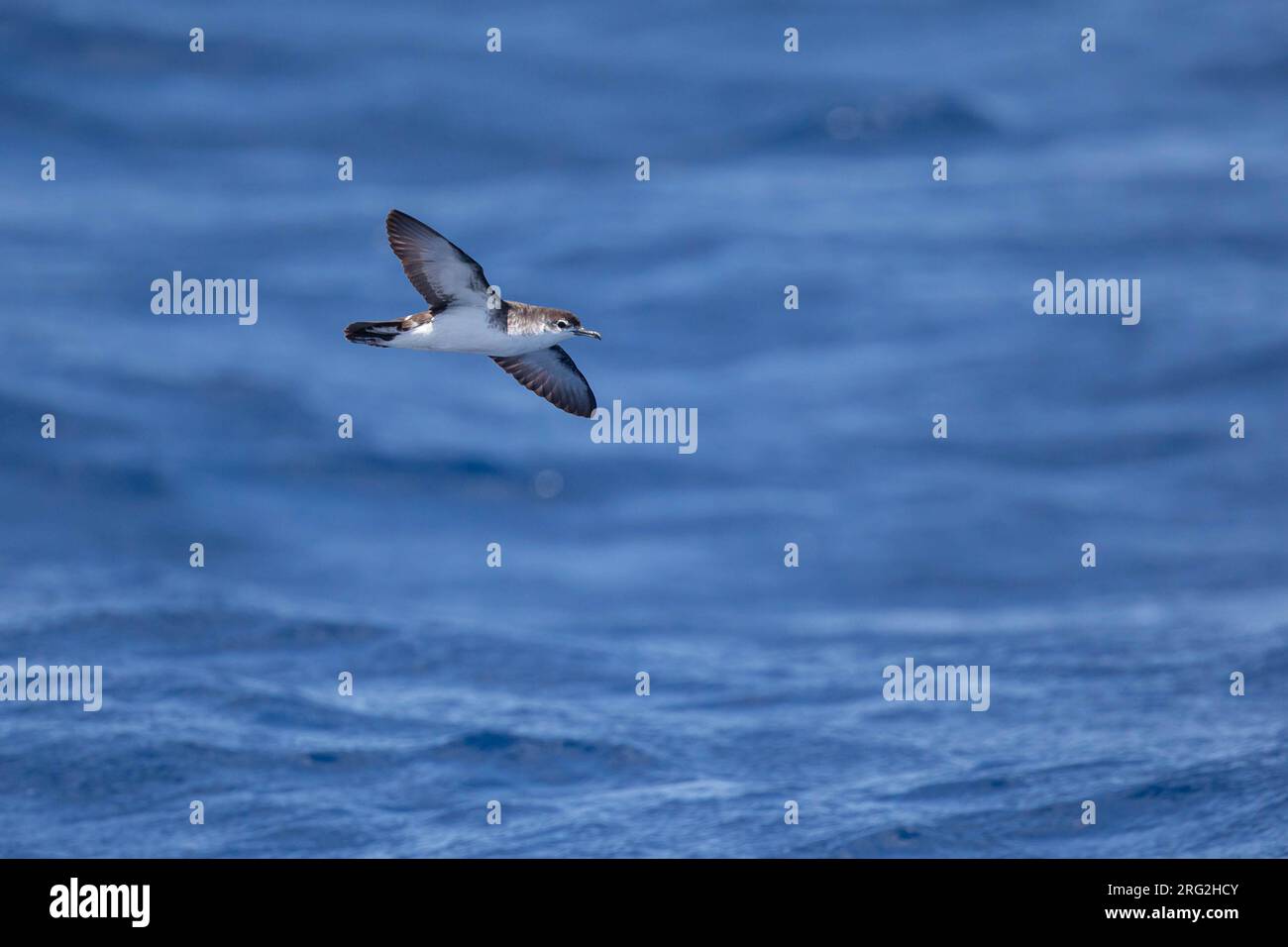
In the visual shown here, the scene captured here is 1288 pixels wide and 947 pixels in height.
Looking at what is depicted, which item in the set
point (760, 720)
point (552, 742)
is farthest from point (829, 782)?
point (552, 742)

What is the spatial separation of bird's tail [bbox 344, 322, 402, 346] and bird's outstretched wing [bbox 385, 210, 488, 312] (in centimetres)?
58

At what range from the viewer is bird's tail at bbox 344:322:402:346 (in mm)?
12805

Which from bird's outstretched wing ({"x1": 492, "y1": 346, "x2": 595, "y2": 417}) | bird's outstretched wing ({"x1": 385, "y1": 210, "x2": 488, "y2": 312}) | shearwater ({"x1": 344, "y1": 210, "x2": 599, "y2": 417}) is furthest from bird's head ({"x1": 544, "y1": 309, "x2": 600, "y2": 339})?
bird's outstretched wing ({"x1": 492, "y1": 346, "x2": 595, "y2": 417})

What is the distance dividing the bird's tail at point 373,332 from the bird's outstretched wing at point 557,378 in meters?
2.38

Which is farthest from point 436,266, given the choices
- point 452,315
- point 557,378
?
point 557,378

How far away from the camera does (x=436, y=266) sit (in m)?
13.7

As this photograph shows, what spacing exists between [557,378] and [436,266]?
2312 millimetres

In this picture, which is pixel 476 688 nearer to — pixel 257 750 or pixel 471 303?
pixel 257 750

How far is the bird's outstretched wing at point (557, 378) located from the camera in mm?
15578

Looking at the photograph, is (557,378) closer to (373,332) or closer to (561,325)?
(561,325)

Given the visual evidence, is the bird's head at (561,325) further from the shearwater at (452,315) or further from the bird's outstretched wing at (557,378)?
the bird's outstretched wing at (557,378)

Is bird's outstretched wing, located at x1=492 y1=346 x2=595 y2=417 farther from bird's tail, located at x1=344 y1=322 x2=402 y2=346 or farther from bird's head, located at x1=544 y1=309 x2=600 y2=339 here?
bird's tail, located at x1=344 y1=322 x2=402 y2=346

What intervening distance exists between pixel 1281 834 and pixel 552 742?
16.4 metres

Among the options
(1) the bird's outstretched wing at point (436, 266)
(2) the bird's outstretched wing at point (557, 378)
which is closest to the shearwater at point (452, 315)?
(1) the bird's outstretched wing at point (436, 266)
